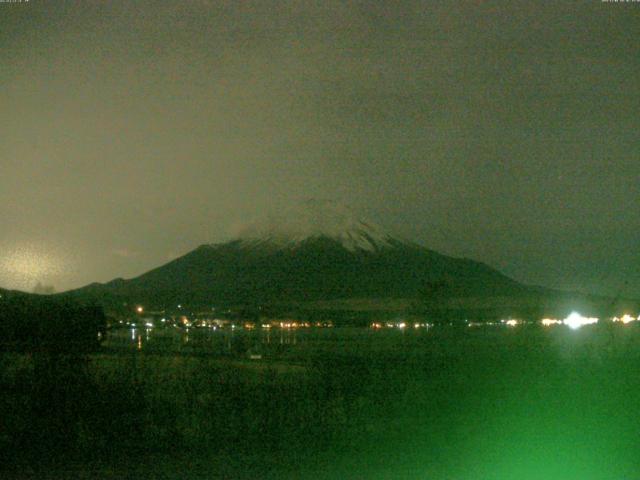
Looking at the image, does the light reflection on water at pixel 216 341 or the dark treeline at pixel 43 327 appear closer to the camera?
the dark treeline at pixel 43 327

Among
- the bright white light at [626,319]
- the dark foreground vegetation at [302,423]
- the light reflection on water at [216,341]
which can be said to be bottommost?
the dark foreground vegetation at [302,423]

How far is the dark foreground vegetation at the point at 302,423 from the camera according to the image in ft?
37.7

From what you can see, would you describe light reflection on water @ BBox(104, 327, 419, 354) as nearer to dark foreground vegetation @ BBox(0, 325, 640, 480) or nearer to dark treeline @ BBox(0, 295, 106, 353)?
dark treeline @ BBox(0, 295, 106, 353)

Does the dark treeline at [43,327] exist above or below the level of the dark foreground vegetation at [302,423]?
above

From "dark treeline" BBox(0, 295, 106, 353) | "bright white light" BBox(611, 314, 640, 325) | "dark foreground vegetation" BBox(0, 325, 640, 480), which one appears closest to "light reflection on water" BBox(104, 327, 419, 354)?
"dark treeline" BBox(0, 295, 106, 353)

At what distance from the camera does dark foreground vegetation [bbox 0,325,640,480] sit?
37.7 ft

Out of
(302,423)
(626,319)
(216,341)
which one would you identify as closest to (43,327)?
(302,423)

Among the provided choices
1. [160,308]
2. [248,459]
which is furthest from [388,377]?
[160,308]

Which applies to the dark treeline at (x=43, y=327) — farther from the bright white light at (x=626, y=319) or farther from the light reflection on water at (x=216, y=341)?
the bright white light at (x=626, y=319)

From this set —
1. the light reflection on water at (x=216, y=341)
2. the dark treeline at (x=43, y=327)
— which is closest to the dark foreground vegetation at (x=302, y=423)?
the dark treeline at (x=43, y=327)

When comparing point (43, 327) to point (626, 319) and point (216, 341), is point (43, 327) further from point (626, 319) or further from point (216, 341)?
point (626, 319)

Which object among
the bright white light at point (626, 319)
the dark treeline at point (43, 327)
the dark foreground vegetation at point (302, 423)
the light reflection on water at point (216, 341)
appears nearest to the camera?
the dark foreground vegetation at point (302, 423)

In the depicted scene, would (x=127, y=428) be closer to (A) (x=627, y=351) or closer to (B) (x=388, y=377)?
(B) (x=388, y=377)

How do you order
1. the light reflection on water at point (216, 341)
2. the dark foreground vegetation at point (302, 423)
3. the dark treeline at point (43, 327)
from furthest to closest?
the light reflection on water at point (216, 341) < the dark treeline at point (43, 327) < the dark foreground vegetation at point (302, 423)
